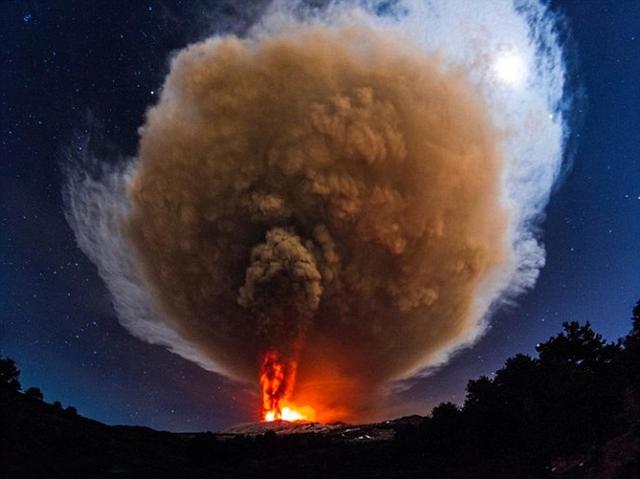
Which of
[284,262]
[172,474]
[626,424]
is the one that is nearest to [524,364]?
[626,424]

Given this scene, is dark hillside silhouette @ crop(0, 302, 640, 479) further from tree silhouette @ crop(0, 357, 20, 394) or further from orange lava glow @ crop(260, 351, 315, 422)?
orange lava glow @ crop(260, 351, 315, 422)

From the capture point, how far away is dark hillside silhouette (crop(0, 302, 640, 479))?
543 inches

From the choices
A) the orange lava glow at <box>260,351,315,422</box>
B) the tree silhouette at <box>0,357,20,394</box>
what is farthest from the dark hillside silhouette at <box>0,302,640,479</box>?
the orange lava glow at <box>260,351,315,422</box>

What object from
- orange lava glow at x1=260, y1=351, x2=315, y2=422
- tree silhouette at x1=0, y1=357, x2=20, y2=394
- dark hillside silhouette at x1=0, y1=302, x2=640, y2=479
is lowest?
dark hillside silhouette at x1=0, y1=302, x2=640, y2=479

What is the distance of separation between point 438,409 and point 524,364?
8.45 m

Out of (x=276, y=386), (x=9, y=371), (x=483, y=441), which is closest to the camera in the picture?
(x=483, y=441)

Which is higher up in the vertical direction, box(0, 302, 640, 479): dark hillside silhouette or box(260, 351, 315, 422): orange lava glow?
box(260, 351, 315, 422): orange lava glow

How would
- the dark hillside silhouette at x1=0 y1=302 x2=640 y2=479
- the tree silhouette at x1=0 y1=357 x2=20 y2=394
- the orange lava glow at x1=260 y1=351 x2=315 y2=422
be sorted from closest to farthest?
1. the dark hillside silhouette at x1=0 y1=302 x2=640 y2=479
2. the tree silhouette at x1=0 y1=357 x2=20 y2=394
3. the orange lava glow at x1=260 y1=351 x2=315 y2=422

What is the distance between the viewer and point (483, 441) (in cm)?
2088

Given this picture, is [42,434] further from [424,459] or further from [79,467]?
[424,459]

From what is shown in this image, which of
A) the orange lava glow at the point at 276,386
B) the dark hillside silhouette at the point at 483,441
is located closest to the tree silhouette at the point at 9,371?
the dark hillside silhouette at the point at 483,441

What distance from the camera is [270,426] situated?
61.7 meters

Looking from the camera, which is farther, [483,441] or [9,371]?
[9,371]

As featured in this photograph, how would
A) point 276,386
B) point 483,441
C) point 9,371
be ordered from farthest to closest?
1. point 276,386
2. point 9,371
3. point 483,441
